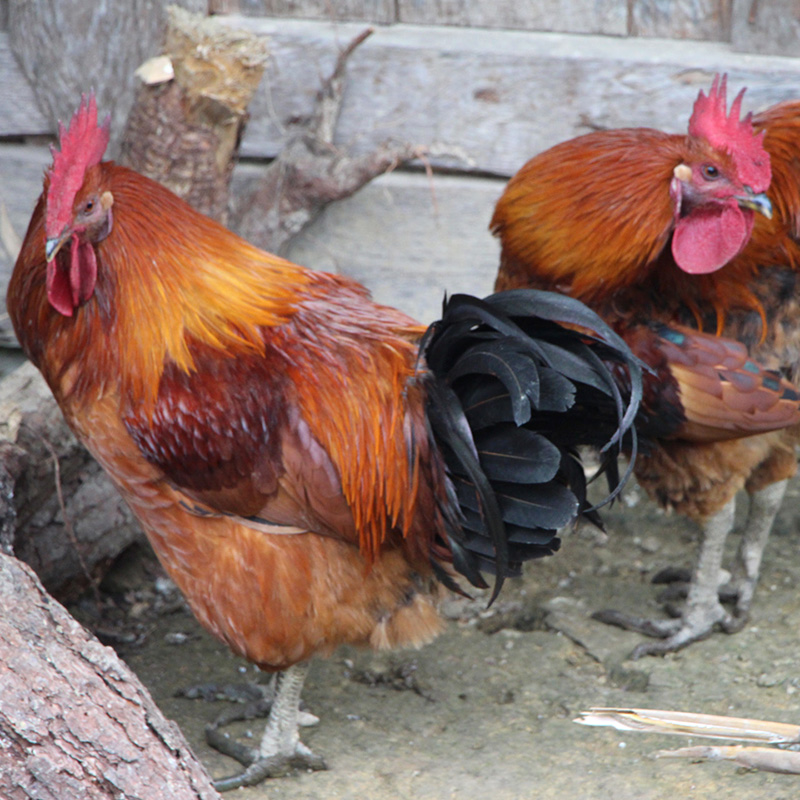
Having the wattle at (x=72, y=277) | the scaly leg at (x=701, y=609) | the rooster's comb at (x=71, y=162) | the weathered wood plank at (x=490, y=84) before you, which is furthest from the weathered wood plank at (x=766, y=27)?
the wattle at (x=72, y=277)

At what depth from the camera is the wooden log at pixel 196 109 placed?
3408 millimetres

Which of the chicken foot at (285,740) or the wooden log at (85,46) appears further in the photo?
the wooden log at (85,46)

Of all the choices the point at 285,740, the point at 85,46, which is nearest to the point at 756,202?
the point at 285,740

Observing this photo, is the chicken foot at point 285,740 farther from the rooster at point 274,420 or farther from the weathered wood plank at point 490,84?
the weathered wood plank at point 490,84

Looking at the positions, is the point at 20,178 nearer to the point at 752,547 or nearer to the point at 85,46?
the point at 85,46

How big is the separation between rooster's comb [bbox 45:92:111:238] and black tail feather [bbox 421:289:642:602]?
999mm

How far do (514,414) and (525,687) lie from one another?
4.54 ft

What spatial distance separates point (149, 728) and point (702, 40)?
3.47 m

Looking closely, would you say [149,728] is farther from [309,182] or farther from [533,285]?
[309,182]

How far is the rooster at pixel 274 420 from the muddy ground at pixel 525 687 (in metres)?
0.48

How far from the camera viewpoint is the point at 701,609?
350 centimetres

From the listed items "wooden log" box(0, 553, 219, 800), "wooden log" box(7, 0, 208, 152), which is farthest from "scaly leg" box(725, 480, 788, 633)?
"wooden log" box(7, 0, 208, 152)

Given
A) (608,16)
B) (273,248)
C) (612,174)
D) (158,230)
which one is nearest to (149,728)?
(158,230)

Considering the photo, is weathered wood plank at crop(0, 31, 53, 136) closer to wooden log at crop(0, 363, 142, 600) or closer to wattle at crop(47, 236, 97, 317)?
wooden log at crop(0, 363, 142, 600)
